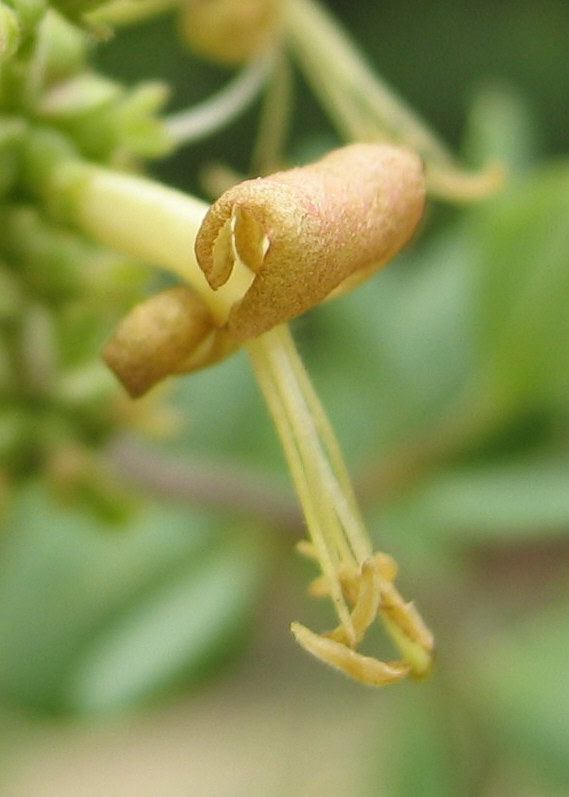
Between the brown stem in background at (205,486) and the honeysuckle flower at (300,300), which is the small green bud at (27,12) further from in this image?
the brown stem in background at (205,486)

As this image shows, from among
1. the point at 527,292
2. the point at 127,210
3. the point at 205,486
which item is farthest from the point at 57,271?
the point at 527,292

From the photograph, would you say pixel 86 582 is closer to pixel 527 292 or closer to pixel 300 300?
pixel 527 292

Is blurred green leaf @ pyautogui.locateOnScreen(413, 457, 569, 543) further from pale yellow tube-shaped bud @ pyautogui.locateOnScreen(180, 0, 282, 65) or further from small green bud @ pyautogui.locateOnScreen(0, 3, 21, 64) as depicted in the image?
small green bud @ pyautogui.locateOnScreen(0, 3, 21, 64)

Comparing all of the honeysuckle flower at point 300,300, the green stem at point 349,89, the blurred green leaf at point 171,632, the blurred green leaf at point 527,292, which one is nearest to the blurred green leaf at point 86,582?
the blurred green leaf at point 171,632

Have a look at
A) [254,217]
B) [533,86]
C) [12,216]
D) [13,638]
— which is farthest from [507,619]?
[254,217]

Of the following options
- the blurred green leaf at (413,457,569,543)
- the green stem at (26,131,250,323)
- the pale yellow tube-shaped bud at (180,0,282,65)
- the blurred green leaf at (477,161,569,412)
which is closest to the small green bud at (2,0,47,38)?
the green stem at (26,131,250,323)
